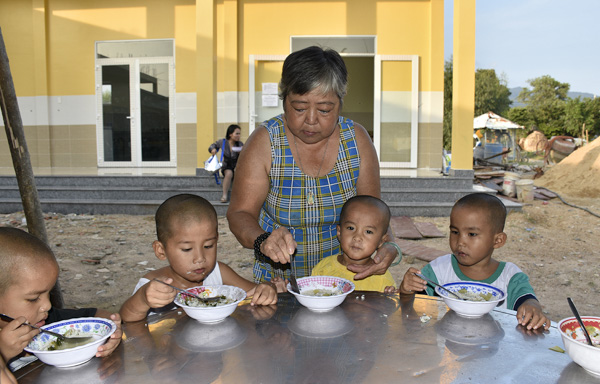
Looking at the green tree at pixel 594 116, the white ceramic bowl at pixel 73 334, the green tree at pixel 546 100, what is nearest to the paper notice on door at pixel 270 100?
the white ceramic bowl at pixel 73 334

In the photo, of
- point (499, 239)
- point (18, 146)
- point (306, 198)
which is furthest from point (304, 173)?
point (18, 146)

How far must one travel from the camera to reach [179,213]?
A: 1810 mm

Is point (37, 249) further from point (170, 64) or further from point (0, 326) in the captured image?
point (170, 64)

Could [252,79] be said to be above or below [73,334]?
above

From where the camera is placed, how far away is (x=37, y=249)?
55.4 inches

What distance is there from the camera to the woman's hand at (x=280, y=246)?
1642 mm

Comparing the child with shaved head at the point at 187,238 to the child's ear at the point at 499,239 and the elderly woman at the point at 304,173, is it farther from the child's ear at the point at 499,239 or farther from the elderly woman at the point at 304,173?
the child's ear at the point at 499,239

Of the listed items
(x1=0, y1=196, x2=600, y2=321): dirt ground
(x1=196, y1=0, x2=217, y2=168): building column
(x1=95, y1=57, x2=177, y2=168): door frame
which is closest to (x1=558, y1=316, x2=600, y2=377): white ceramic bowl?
(x1=0, y1=196, x2=600, y2=321): dirt ground

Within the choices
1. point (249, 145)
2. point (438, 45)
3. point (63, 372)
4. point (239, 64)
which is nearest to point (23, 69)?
point (239, 64)

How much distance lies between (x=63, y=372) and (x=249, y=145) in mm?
1372

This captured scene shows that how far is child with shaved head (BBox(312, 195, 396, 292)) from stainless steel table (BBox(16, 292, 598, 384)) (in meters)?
0.62

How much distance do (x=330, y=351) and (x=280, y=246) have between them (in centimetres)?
55

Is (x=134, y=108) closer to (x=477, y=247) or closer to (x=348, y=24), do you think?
(x=348, y=24)

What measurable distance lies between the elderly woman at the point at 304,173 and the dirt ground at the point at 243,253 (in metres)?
2.32
